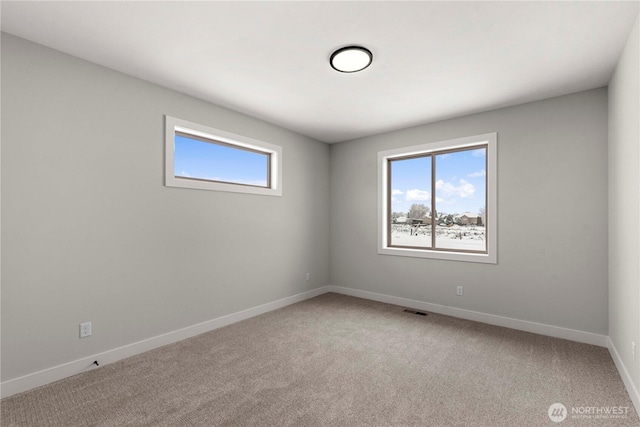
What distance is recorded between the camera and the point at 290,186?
→ 183 inches

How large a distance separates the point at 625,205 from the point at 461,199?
1.84 meters

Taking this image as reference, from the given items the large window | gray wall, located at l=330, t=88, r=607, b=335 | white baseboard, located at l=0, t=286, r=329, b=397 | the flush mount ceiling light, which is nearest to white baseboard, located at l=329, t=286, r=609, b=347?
gray wall, located at l=330, t=88, r=607, b=335

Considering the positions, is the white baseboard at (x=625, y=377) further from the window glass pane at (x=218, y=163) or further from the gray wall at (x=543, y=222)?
the window glass pane at (x=218, y=163)

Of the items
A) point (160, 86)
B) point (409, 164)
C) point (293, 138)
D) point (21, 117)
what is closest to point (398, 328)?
point (409, 164)

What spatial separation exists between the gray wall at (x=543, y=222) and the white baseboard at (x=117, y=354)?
2428mm

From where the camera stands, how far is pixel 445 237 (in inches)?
169

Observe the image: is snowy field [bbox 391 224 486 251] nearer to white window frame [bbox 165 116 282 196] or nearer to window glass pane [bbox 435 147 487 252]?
window glass pane [bbox 435 147 487 252]

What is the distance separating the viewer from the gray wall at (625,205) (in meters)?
2.09

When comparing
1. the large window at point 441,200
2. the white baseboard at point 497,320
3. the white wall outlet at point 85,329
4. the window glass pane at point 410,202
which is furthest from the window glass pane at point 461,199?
the white wall outlet at point 85,329

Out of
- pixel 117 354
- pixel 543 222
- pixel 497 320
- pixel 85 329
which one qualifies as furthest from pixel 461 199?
pixel 85 329

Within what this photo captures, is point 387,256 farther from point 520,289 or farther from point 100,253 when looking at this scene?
point 100,253

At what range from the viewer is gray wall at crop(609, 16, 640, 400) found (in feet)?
6.87

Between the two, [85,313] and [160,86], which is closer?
[85,313]

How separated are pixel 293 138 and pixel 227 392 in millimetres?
3497
